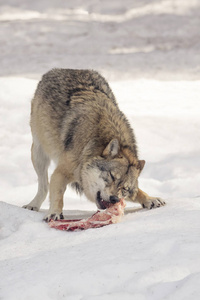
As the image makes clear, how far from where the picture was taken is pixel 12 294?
389 centimetres

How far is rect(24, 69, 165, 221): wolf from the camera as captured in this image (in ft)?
20.6

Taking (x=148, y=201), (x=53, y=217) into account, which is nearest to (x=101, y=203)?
(x=53, y=217)

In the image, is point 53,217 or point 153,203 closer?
point 53,217

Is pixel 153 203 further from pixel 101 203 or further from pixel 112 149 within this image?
pixel 112 149

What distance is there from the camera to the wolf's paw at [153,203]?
6.71 m

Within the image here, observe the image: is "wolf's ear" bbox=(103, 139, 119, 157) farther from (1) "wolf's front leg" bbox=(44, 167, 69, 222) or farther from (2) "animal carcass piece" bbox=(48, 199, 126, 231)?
(1) "wolf's front leg" bbox=(44, 167, 69, 222)

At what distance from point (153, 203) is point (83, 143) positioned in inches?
43.3

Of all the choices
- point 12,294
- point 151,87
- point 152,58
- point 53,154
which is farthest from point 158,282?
point 152,58

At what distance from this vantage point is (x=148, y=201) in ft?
22.4

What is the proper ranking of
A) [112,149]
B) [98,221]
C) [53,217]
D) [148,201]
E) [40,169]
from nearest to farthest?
[98,221] < [112,149] < [53,217] < [148,201] < [40,169]

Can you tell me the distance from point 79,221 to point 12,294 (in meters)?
2.13

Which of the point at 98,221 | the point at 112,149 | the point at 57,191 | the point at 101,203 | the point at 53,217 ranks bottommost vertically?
the point at 98,221

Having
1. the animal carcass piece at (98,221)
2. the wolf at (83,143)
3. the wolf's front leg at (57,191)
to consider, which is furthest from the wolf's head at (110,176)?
the wolf's front leg at (57,191)

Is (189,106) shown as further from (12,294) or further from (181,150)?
(12,294)
